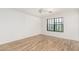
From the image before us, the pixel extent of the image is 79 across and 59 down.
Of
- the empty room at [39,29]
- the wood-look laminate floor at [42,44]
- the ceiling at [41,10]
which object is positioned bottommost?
the wood-look laminate floor at [42,44]

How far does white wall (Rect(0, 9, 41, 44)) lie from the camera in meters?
1.65

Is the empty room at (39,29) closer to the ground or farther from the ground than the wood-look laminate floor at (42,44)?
farther from the ground

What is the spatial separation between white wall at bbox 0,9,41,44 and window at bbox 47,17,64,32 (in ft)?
0.69

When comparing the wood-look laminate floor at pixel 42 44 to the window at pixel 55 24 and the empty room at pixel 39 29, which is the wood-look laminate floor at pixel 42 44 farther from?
the window at pixel 55 24

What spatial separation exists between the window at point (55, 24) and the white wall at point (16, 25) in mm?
210

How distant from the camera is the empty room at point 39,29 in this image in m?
1.66

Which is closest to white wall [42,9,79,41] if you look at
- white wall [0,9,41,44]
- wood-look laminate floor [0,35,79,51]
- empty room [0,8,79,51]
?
empty room [0,8,79,51]

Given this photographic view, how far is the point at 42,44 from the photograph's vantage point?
5.68 ft

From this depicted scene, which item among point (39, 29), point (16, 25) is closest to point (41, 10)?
point (39, 29)

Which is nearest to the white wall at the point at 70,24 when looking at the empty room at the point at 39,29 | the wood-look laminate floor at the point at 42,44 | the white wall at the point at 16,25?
the empty room at the point at 39,29

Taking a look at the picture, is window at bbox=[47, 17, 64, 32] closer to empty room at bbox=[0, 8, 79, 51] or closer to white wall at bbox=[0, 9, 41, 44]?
empty room at bbox=[0, 8, 79, 51]
